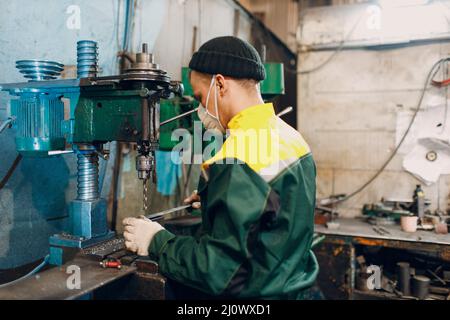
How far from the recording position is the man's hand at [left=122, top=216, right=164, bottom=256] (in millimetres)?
1206

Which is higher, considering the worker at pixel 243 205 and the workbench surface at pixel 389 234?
the worker at pixel 243 205

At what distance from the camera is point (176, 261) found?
1102 mm

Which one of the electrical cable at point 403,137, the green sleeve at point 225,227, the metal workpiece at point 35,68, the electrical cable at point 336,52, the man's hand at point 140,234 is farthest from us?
the electrical cable at point 336,52

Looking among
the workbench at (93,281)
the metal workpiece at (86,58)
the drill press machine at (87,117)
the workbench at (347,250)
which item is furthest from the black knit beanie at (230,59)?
the workbench at (347,250)

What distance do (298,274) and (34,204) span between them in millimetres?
1176

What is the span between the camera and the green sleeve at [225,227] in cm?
99

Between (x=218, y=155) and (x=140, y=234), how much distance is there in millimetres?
375

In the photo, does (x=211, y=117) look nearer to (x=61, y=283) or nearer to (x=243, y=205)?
(x=243, y=205)

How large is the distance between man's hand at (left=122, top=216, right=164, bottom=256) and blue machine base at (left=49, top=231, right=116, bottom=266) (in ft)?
0.73

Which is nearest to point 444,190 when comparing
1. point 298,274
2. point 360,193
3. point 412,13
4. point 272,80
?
point 360,193

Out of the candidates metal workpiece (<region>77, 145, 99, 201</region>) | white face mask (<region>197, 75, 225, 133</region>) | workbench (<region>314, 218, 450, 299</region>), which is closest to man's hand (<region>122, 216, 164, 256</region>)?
metal workpiece (<region>77, 145, 99, 201</region>)

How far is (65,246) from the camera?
138 cm

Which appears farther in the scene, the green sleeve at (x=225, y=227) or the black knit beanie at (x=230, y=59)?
the black knit beanie at (x=230, y=59)

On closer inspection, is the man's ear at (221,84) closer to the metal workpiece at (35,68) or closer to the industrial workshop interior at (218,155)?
the industrial workshop interior at (218,155)
